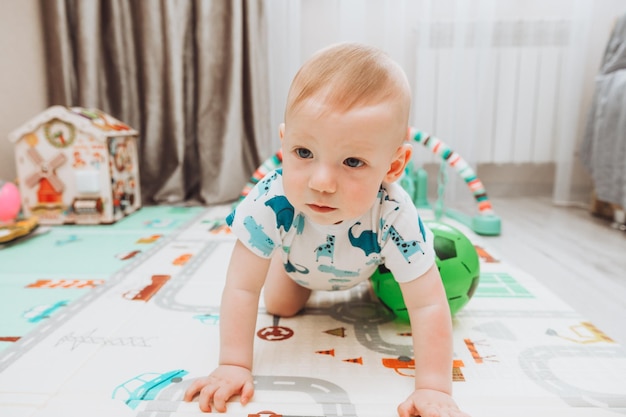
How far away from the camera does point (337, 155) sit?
554 mm

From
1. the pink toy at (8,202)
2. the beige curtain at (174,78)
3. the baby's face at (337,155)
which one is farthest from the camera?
the beige curtain at (174,78)

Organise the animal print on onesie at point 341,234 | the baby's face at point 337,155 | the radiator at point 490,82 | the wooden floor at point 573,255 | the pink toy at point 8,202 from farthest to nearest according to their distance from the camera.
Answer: the radiator at point 490,82, the pink toy at point 8,202, the wooden floor at point 573,255, the animal print on onesie at point 341,234, the baby's face at point 337,155

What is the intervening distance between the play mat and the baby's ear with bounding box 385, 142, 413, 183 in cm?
28

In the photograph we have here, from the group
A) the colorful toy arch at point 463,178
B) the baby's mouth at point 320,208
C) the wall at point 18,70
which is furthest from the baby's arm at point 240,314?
the wall at point 18,70

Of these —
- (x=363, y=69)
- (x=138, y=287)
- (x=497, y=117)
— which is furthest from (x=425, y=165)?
(x=363, y=69)

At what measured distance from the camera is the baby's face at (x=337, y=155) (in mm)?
547

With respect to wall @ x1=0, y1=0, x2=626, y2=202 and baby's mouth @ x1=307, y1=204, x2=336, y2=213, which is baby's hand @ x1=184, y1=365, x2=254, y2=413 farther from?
wall @ x1=0, y1=0, x2=626, y2=202

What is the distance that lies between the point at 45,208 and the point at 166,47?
2.51 feet

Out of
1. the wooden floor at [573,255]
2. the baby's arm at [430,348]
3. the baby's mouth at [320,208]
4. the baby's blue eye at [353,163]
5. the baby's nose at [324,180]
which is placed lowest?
the wooden floor at [573,255]

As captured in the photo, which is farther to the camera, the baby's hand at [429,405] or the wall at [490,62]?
the wall at [490,62]

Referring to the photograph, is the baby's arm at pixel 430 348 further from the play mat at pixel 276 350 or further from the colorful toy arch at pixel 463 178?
the colorful toy arch at pixel 463 178

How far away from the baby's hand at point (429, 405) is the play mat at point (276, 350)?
2cm

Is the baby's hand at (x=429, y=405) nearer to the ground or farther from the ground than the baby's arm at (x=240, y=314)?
nearer to the ground

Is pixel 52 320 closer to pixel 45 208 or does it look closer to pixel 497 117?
pixel 45 208
